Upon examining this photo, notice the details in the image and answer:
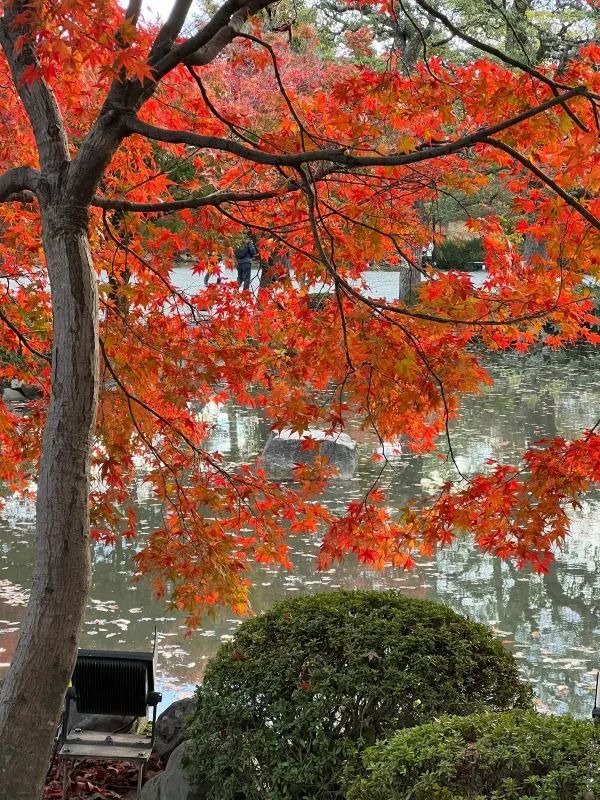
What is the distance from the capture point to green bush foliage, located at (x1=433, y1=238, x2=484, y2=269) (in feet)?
79.4

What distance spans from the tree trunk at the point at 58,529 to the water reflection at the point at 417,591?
2.69 metres

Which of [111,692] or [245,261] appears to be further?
[245,261]

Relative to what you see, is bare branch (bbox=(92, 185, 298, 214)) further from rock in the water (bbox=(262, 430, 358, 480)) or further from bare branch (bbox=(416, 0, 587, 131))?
rock in the water (bbox=(262, 430, 358, 480))

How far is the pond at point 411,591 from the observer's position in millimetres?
6375

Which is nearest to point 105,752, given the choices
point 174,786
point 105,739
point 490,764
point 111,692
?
point 105,739

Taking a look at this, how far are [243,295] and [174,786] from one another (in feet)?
10.8

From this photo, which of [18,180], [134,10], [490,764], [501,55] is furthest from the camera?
[18,180]

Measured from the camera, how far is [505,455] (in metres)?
11.3

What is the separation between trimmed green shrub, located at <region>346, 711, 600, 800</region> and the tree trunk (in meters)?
1.19

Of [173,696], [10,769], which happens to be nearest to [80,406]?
[10,769]

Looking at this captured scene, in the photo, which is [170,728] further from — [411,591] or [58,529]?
[411,591]

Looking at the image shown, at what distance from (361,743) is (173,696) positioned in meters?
2.86

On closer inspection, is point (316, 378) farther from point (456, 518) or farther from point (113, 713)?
point (113, 713)

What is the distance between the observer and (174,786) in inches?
145
